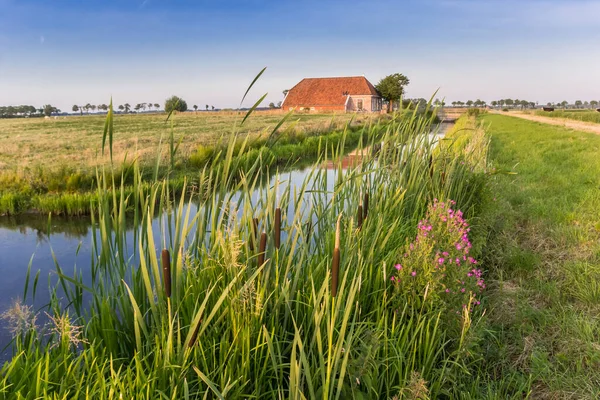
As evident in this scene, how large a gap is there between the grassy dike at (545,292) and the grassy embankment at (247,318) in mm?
464

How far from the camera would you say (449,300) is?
246 centimetres

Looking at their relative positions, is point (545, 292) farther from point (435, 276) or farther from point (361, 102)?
point (361, 102)

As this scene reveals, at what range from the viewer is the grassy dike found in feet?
8.25

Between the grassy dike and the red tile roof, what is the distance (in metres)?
45.4

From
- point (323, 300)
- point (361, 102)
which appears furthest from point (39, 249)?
point (361, 102)

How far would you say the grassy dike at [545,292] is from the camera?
2514mm

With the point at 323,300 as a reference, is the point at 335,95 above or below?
above

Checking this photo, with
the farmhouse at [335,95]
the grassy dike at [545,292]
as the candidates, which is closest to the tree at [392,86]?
the farmhouse at [335,95]

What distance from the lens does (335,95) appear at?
5122 centimetres

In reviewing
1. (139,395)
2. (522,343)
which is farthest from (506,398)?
(139,395)

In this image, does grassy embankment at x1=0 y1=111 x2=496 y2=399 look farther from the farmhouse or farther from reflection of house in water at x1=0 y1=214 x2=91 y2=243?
the farmhouse

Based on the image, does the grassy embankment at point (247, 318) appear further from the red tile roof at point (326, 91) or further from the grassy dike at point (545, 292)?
the red tile roof at point (326, 91)

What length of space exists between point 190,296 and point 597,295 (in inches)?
125

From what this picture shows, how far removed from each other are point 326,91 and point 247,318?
5248 cm
